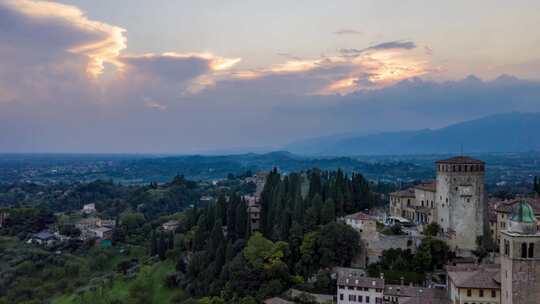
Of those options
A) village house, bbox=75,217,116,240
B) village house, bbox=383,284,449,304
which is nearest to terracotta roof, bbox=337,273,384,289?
village house, bbox=383,284,449,304

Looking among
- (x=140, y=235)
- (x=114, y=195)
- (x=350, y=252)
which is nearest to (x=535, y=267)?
(x=350, y=252)

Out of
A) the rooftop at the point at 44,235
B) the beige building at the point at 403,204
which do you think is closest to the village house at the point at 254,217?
the beige building at the point at 403,204

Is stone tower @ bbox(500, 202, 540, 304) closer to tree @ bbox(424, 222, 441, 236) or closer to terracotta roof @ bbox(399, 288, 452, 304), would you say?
terracotta roof @ bbox(399, 288, 452, 304)

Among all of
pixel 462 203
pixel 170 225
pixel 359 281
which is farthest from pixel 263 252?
pixel 170 225

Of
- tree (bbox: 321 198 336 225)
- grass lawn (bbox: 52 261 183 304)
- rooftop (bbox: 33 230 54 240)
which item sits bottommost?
grass lawn (bbox: 52 261 183 304)


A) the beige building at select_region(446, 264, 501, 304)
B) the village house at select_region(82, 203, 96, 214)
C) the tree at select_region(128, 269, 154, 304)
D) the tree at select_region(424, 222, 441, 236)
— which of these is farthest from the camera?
the village house at select_region(82, 203, 96, 214)

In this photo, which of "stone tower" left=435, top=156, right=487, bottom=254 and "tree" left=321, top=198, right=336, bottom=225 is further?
"tree" left=321, top=198, right=336, bottom=225

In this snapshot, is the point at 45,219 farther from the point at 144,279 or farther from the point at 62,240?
the point at 144,279
